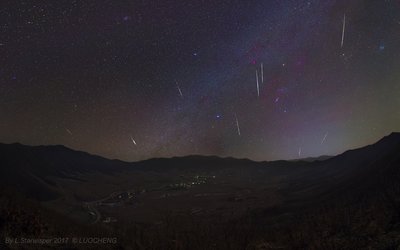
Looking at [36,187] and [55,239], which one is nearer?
[55,239]

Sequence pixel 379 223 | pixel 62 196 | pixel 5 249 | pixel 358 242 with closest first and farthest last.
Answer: pixel 5 249 < pixel 358 242 < pixel 379 223 < pixel 62 196

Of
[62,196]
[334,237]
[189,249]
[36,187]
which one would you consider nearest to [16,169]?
[36,187]

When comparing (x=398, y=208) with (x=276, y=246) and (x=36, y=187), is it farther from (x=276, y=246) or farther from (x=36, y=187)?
(x=36, y=187)

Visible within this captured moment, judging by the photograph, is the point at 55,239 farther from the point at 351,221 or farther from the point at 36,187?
the point at 36,187

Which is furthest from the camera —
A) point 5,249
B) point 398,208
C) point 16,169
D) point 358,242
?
point 16,169

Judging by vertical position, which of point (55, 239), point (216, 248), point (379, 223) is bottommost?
point (216, 248)

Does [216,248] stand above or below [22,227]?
below

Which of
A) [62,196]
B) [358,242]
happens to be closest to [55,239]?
[358,242]

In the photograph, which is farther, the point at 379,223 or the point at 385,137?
the point at 385,137

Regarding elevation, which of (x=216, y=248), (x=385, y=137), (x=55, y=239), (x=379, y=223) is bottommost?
(x=216, y=248)
